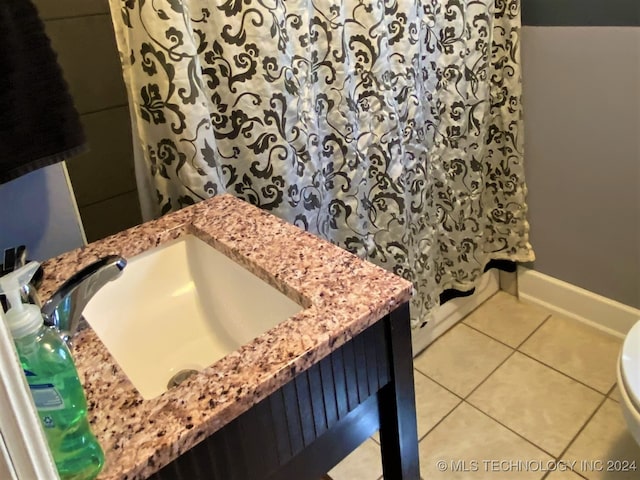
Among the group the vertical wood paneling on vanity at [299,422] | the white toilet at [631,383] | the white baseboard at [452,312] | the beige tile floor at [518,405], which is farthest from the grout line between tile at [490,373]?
the vertical wood paneling on vanity at [299,422]

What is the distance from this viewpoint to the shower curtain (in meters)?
1.10

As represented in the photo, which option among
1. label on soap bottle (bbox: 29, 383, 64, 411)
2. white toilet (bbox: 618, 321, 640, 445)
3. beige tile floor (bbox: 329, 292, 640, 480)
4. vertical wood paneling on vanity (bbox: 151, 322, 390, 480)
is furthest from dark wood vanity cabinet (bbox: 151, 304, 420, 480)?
beige tile floor (bbox: 329, 292, 640, 480)

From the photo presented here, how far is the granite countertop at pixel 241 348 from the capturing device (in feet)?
2.08

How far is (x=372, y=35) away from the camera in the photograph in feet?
4.33

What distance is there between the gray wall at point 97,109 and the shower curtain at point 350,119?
0.46 m

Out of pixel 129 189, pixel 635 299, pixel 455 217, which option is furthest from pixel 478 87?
pixel 129 189

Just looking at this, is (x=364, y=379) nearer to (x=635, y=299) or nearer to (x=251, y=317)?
(x=251, y=317)

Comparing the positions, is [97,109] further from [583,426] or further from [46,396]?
[583,426]

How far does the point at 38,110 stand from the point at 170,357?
0.46m

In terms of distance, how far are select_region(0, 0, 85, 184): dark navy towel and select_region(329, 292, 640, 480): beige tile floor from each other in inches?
44.2

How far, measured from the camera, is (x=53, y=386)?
0.56 m

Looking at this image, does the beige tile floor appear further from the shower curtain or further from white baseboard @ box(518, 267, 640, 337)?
the shower curtain

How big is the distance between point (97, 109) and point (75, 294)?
978 millimetres

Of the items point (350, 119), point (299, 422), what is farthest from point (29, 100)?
point (350, 119)
